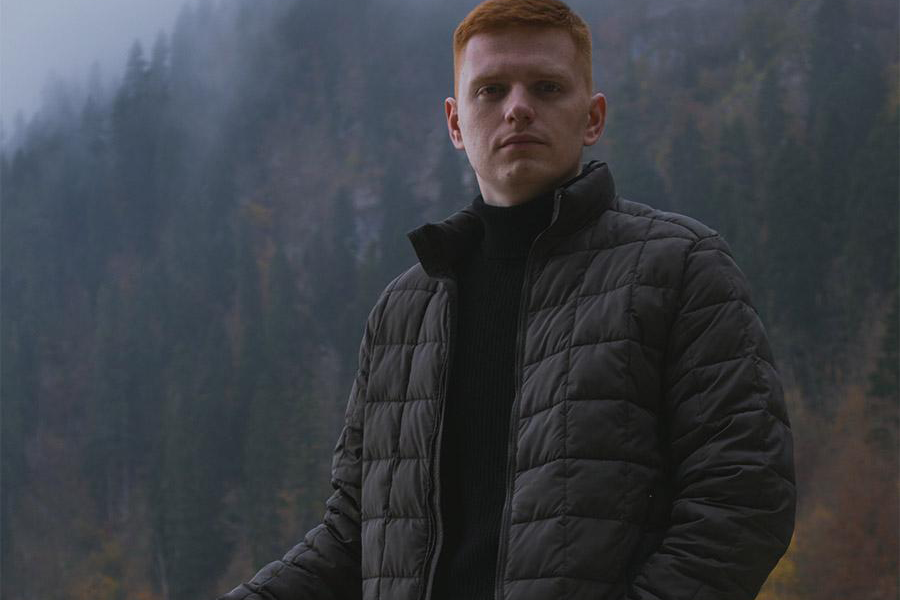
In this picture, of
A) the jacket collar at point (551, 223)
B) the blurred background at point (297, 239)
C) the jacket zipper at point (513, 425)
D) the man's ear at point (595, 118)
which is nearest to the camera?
the jacket zipper at point (513, 425)

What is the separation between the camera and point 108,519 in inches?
1098

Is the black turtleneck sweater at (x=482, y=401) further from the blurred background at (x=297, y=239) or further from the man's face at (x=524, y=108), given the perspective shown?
the blurred background at (x=297, y=239)

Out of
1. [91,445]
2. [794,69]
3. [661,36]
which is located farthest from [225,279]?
[794,69]

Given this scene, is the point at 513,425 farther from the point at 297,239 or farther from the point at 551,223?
the point at 297,239

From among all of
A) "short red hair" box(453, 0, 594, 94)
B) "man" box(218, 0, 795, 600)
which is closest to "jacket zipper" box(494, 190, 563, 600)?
"man" box(218, 0, 795, 600)

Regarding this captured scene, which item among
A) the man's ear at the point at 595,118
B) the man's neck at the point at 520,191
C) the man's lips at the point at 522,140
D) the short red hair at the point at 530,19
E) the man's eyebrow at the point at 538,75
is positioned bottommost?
the man's neck at the point at 520,191

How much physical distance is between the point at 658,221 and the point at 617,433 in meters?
0.29

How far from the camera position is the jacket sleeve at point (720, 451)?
1151 mm

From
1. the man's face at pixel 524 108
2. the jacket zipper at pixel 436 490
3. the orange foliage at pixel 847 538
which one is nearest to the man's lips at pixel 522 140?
the man's face at pixel 524 108

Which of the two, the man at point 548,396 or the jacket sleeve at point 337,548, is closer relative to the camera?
the man at point 548,396

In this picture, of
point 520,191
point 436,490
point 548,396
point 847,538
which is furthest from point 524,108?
point 847,538

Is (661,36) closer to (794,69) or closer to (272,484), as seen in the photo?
(794,69)

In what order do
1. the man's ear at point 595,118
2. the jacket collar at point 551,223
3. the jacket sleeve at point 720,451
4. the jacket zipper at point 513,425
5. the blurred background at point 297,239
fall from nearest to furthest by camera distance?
the jacket sleeve at point 720,451 < the jacket zipper at point 513,425 < the jacket collar at point 551,223 < the man's ear at point 595,118 < the blurred background at point 297,239

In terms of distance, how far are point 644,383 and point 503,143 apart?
15.1 inches
